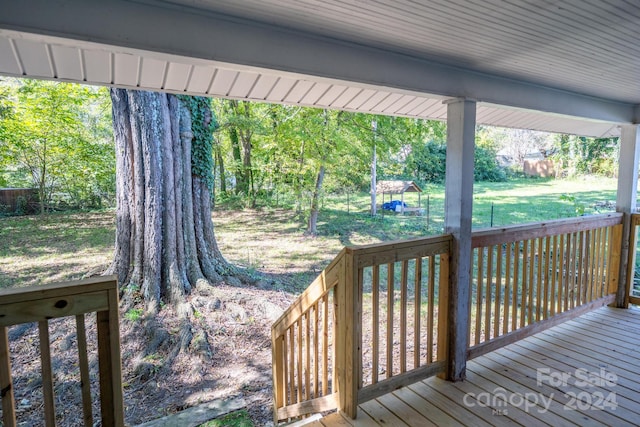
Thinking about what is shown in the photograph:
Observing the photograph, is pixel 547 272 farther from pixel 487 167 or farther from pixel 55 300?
pixel 487 167

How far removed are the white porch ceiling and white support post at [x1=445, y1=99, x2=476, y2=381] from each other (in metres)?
0.20

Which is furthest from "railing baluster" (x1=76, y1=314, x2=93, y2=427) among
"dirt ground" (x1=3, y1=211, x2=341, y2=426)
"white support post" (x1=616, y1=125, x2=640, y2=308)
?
"white support post" (x1=616, y1=125, x2=640, y2=308)

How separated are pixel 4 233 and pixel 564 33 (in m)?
11.5

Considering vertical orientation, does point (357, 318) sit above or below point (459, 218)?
below

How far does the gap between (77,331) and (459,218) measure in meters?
2.25

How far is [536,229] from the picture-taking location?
3.01 m

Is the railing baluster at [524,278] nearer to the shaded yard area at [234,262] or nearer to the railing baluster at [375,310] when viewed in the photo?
the railing baluster at [375,310]

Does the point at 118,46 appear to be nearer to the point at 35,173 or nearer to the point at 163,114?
the point at 163,114

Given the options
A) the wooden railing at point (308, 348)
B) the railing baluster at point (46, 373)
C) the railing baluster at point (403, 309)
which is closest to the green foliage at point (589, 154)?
the railing baluster at point (403, 309)

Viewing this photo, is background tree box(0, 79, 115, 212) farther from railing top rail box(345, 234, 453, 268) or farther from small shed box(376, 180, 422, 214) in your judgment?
railing top rail box(345, 234, 453, 268)

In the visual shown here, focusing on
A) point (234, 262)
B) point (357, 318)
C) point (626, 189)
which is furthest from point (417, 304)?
point (234, 262)

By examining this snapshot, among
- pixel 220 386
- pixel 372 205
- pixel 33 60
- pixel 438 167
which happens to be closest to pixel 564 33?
pixel 33 60

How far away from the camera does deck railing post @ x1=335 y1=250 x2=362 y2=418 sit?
81.7 inches

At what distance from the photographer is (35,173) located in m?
10.2
